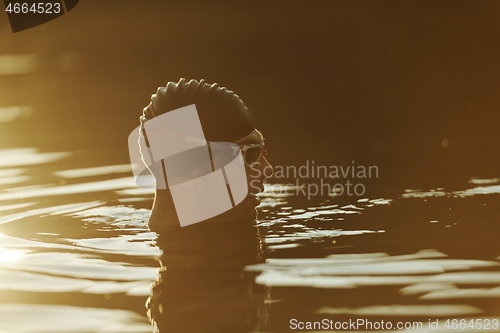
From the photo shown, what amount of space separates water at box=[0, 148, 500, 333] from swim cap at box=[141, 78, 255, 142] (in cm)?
70

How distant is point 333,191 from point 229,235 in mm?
2320

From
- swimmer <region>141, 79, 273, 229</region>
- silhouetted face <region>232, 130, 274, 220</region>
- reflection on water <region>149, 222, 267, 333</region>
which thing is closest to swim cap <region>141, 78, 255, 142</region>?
swimmer <region>141, 79, 273, 229</region>

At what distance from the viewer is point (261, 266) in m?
4.15

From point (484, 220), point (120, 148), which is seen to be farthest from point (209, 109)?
point (120, 148)

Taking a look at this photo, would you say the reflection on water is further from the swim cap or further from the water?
the swim cap

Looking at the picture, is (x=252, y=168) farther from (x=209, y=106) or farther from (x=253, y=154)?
(x=209, y=106)

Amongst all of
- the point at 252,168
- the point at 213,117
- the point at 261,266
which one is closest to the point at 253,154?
the point at 252,168

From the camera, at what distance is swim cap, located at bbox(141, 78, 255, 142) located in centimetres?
486

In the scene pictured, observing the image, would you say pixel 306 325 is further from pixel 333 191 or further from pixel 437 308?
pixel 333 191

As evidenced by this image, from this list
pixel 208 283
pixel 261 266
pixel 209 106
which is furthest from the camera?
pixel 209 106

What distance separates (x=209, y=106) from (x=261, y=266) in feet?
4.08

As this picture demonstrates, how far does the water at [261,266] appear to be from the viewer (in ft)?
11.0

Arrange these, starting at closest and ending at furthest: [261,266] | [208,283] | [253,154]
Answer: [208,283] → [261,266] → [253,154]

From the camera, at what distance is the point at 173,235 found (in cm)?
500
